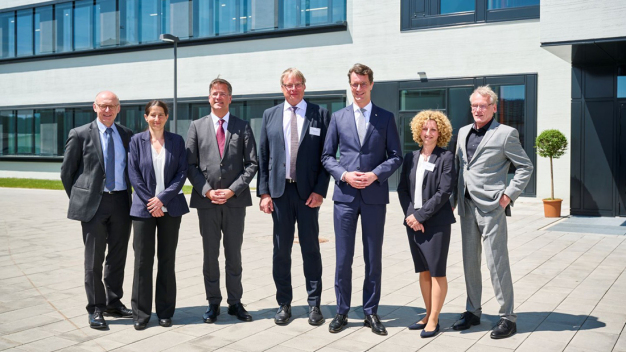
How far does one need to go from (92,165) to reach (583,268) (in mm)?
6193

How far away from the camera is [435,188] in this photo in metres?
5.07

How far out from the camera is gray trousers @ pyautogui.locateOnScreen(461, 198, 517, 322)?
506cm

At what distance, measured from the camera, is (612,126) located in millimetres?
13203

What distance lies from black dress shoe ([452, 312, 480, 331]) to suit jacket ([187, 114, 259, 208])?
217 centimetres

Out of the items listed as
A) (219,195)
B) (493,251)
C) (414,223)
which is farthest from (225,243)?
(493,251)

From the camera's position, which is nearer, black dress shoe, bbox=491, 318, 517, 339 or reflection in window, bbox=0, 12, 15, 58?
black dress shoe, bbox=491, 318, 517, 339

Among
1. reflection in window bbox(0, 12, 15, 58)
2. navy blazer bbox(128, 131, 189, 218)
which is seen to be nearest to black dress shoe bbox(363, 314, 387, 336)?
navy blazer bbox(128, 131, 189, 218)

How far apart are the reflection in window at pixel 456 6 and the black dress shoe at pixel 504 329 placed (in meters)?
14.5

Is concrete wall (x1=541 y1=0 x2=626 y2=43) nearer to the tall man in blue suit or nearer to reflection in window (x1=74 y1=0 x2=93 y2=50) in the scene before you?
the tall man in blue suit

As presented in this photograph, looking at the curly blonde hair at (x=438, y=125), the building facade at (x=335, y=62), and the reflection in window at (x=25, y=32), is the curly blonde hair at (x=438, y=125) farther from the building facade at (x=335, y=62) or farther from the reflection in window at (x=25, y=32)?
the reflection in window at (x=25, y=32)

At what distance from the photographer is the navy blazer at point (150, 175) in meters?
5.29

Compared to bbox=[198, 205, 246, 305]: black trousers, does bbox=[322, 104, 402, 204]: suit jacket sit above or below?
above

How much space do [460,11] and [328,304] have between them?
1411cm

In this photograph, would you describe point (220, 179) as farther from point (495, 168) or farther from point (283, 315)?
point (495, 168)
